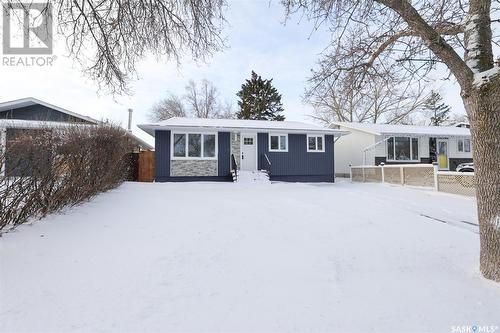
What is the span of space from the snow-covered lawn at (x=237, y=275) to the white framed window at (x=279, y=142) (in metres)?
10.2

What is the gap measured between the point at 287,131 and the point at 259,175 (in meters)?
2.99

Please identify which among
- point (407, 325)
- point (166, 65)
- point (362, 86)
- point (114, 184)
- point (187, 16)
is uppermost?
point (187, 16)

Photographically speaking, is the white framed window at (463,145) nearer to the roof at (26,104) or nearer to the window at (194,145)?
the window at (194,145)

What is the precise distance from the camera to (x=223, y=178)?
593 inches

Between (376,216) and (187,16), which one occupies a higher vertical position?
(187,16)

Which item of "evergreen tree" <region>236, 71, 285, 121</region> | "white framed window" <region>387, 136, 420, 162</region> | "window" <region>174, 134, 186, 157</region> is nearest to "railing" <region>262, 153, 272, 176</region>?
"window" <region>174, 134, 186, 157</region>

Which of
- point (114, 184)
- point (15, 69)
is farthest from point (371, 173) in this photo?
point (15, 69)

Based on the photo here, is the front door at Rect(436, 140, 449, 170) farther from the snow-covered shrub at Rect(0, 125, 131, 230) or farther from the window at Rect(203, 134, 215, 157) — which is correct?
the snow-covered shrub at Rect(0, 125, 131, 230)

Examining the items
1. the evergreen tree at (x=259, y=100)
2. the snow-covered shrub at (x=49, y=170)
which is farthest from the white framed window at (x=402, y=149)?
the snow-covered shrub at (x=49, y=170)

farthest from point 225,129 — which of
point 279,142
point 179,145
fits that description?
point 279,142

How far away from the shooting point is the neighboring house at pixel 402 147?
1933cm

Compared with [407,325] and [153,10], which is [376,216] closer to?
[407,325]

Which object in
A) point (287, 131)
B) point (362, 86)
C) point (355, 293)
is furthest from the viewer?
point (287, 131)

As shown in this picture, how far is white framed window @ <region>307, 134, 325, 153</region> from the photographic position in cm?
1655
